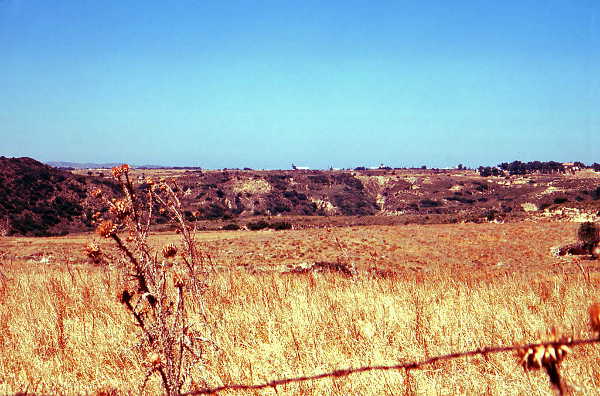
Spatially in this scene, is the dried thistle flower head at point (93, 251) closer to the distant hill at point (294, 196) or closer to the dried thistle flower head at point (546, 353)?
the dried thistle flower head at point (546, 353)

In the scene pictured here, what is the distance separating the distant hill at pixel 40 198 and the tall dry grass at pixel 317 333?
29.3 metres

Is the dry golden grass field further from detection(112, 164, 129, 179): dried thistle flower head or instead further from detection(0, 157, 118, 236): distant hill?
detection(0, 157, 118, 236): distant hill

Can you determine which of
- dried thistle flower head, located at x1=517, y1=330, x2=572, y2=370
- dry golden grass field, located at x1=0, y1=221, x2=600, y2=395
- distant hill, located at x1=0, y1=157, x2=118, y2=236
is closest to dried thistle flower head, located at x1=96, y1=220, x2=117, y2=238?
dry golden grass field, located at x1=0, y1=221, x2=600, y2=395

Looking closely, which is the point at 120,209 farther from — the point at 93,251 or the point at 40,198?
the point at 40,198

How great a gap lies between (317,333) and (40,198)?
4035 centimetres

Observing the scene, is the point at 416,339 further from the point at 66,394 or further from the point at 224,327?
the point at 66,394

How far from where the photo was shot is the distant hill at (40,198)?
34250 mm

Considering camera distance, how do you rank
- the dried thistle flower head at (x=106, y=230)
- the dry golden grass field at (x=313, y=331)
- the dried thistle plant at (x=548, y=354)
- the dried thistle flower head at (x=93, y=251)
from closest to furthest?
the dried thistle plant at (x=548, y=354), the dried thistle flower head at (x=106, y=230), the dried thistle flower head at (x=93, y=251), the dry golden grass field at (x=313, y=331)

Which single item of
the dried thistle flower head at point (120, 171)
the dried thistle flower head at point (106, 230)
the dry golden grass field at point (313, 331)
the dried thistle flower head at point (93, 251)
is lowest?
the dry golden grass field at point (313, 331)

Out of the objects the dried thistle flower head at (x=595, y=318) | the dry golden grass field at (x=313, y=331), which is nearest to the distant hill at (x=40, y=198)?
the dry golden grass field at (x=313, y=331)

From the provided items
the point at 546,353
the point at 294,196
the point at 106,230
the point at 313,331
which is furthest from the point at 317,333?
the point at 294,196

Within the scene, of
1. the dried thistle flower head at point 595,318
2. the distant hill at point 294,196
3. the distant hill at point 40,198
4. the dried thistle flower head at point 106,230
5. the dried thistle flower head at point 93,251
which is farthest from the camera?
the distant hill at point 294,196

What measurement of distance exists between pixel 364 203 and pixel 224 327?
179 ft

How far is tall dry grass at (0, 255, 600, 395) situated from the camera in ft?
10.4
